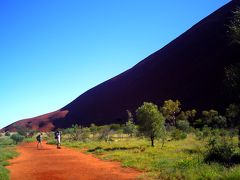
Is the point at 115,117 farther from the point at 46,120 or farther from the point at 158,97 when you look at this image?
the point at 46,120

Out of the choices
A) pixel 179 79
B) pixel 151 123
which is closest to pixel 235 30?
pixel 151 123

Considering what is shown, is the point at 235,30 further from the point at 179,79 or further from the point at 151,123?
the point at 179,79

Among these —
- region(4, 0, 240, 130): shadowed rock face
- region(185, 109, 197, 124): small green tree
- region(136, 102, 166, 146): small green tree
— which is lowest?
region(136, 102, 166, 146): small green tree

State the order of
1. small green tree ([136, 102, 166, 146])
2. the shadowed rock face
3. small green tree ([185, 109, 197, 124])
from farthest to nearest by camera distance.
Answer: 1. the shadowed rock face
2. small green tree ([185, 109, 197, 124])
3. small green tree ([136, 102, 166, 146])

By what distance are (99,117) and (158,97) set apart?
21659 mm

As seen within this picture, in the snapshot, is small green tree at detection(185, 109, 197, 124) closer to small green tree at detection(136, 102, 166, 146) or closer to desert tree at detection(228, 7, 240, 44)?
small green tree at detection(136, 102, 166, 146)

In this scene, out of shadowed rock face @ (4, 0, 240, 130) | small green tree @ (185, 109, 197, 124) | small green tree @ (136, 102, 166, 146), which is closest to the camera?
small green tree @ (136, 102, 166, 146)

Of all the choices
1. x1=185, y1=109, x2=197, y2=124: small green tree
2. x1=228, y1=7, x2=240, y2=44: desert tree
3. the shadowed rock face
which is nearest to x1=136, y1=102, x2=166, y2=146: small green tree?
x1=228, y1=7, x2=240, y2=44: desert tree

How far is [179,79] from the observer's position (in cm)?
8619

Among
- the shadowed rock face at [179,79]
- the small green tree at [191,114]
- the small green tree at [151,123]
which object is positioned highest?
the shadowed rock face at [179,79]

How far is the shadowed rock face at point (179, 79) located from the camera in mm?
76250

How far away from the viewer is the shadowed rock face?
76.2 metres

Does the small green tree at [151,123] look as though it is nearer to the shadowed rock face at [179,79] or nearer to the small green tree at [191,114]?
the small green tree at [191,114]

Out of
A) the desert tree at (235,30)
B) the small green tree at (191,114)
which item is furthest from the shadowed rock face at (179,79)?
the desert tree at (235,30)
